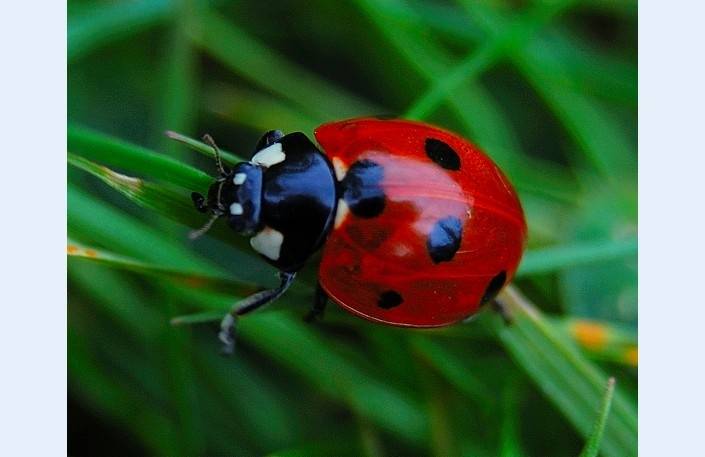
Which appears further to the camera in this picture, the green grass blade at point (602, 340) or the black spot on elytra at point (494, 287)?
the green grass blade at point (602, 340)

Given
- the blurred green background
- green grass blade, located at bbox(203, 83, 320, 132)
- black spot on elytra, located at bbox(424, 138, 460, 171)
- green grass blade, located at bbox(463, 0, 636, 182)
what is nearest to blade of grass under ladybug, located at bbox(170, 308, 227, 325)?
the blurred green background

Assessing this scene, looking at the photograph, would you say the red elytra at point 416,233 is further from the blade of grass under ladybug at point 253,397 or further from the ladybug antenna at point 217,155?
the blade of grass under ladybug at point 253,397

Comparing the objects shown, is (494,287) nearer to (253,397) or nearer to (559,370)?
(559,370)

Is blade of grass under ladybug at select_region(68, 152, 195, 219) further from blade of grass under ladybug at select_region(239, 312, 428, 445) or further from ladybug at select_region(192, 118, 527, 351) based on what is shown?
blade of grass under ladybug at select_region(239, 312, 428, 445)

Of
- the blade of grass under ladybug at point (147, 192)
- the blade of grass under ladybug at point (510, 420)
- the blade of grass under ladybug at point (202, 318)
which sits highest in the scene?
the blade of grass under ladybug at point (147, 192)

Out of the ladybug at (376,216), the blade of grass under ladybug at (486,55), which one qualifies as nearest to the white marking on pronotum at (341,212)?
the ladybug at (376,216)
